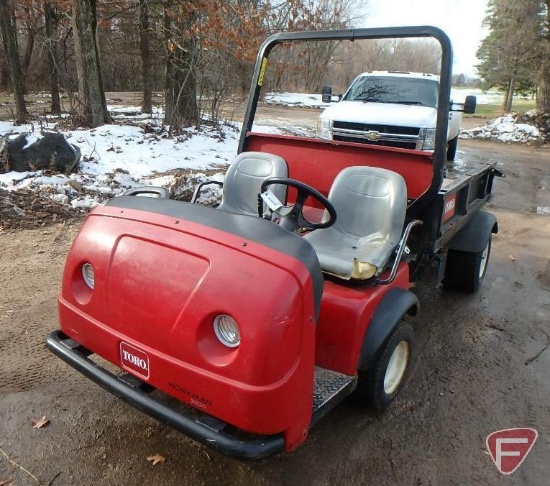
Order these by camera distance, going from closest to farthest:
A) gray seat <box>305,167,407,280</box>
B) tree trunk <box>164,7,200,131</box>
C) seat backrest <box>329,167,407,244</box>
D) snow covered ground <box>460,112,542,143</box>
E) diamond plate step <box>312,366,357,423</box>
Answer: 1. diamond plate step <box>312,366,357,423</box>
2. gray seat <box>305,167,407,280</box>
3. seat backrest <box>329,167,407,244</box>
4. tree trunk <box>164,7,200,131</box>
5. snow covered ground <box>460,112,542,143</box>

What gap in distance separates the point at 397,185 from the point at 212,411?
1.91m

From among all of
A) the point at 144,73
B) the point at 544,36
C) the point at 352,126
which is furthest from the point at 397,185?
the point at 544,36

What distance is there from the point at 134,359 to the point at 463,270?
11.0 ft

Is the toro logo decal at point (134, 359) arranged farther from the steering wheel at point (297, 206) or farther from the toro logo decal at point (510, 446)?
the toro logo decal at point (510, 446)

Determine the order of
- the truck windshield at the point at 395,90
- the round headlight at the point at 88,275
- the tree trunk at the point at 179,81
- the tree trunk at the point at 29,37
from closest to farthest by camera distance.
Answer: the round headlight at the point at 88,275 < the truck windshield at the point at 395,90 < the tree trunk at the point at 179,81 < the tree trunk at the point at 29,37

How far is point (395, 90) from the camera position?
8.53 meters

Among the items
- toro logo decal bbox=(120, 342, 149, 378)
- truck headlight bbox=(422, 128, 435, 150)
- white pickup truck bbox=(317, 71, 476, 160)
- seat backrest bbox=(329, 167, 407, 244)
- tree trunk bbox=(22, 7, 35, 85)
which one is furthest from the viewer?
tree trunk bbox=(22, 7, 35, 85)

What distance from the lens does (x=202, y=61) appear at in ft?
36.7

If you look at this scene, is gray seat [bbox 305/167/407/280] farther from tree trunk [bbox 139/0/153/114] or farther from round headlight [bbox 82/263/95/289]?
tree trunk [bbox 139/0/153/114]

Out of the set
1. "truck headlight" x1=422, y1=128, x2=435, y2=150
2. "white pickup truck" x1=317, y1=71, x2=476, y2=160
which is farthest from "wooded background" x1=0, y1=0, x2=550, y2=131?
"truck headlight" x1=422, y1=128, x2=435, y2=150

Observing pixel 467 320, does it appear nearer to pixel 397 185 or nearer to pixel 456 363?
pixel 456 363

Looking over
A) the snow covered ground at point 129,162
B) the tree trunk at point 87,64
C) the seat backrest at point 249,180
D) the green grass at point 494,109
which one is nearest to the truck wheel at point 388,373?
the seat backrest at point 249,180

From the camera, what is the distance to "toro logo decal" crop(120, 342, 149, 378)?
84.8 inches

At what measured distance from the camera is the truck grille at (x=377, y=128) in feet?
24.7
